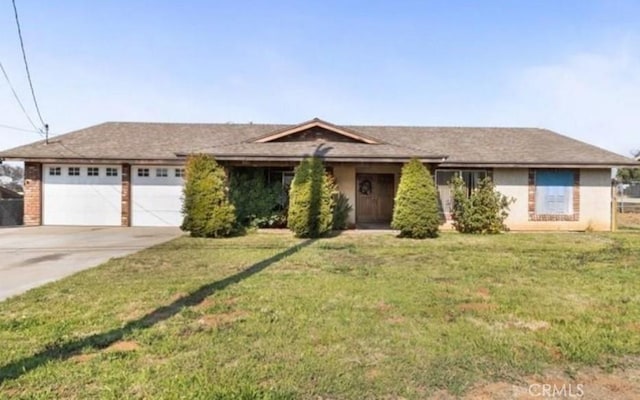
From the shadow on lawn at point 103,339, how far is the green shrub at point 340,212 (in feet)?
27.0

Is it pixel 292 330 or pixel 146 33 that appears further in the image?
pixel 146 33

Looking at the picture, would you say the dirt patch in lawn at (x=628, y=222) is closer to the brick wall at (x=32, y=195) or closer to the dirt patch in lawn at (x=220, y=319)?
the dirt patch in lawn at (x=220, y=319)

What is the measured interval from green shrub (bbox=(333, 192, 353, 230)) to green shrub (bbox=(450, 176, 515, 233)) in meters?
3.97

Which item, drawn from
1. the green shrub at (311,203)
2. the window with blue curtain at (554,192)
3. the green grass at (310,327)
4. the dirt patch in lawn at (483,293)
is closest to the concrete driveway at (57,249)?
the green grass at (310,327)

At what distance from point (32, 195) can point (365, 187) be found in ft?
42.8

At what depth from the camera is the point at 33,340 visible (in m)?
4.16

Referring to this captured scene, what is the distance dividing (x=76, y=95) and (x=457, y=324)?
59.4 feet

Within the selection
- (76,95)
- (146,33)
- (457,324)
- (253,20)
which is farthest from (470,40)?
(76,95)

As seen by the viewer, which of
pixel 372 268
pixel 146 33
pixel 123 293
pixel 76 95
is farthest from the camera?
pixel 76 95

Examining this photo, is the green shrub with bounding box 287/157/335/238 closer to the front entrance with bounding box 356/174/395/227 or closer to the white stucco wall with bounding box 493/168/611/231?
the front entrance with bounding box 356/174/395/227

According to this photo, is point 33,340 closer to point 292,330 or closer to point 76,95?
point 292,330

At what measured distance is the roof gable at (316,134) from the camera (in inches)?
644

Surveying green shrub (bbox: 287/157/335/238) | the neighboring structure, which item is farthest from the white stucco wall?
green shrub (bbox: 287/157/335/238)

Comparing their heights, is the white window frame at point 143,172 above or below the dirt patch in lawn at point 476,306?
above
